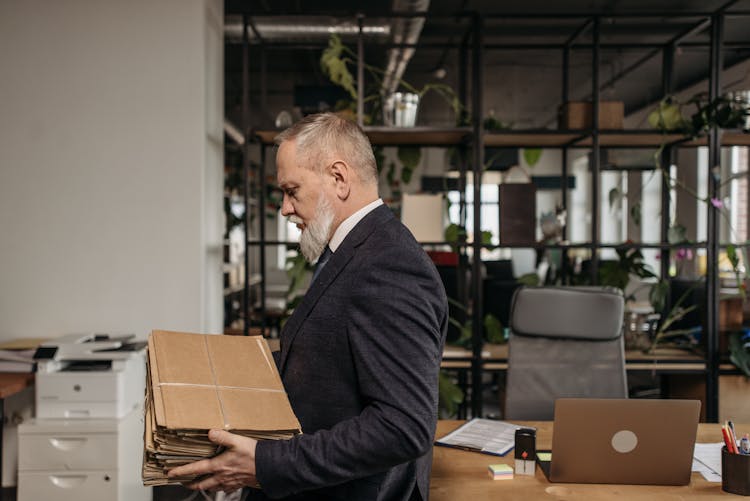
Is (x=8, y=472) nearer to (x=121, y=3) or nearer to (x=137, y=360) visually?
(x=137, y=360)

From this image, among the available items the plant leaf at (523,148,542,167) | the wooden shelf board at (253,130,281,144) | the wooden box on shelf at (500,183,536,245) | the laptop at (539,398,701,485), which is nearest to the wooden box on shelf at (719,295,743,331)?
the wooden box on shelf at (500,183,536,245)

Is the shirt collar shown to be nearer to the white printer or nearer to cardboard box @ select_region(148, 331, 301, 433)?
cardboard box @ select_region(148, 331, 301, 433)

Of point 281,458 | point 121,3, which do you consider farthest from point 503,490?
point 121,3

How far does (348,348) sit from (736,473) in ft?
3.43

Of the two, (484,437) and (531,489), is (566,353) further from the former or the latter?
(531,489)

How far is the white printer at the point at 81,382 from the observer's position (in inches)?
117

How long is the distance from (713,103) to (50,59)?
353 cm

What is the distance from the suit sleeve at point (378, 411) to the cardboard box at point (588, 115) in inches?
118

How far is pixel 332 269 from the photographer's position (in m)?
1.27

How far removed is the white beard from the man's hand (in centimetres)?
40

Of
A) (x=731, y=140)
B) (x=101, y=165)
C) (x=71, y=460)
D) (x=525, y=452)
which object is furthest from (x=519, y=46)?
(x=71, y=460)

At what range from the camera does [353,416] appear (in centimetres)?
121

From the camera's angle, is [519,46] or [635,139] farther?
[519,46]

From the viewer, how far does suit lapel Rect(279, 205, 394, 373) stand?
1.26m
